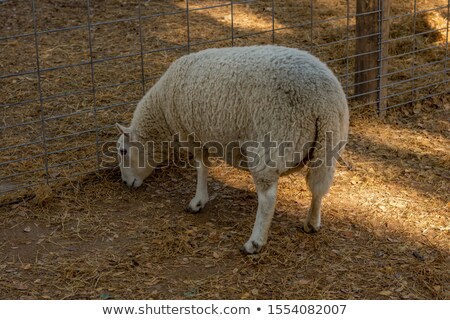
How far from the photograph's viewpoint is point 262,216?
490 centimetres

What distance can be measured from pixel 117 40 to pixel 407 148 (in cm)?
420

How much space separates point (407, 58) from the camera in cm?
845

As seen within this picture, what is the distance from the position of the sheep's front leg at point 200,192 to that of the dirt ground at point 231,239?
0.23 ft

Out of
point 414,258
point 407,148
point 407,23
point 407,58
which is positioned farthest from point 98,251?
point 407,23

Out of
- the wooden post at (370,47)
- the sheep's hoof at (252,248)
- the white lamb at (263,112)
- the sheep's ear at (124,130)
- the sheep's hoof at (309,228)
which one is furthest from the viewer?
the wooden post at (370,47)

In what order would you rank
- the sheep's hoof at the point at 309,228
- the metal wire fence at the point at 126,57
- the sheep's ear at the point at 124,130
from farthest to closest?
the metal wire fence at the point at 126,57
the sheep's ear at the point at 124,130
the sheep's hoof at the point at 309,228

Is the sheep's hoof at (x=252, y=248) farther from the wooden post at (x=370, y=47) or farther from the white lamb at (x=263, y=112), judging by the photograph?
the wooden post at (x=370, y=47)

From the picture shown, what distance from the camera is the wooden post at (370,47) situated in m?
7.07

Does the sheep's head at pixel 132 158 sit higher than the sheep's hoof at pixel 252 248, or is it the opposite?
the sheep's head at pixel 132 158

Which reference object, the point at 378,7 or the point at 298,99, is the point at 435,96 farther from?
the point at 298,99

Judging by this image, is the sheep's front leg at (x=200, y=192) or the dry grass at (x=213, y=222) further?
the sheep's front leg at (x=200, y=192)

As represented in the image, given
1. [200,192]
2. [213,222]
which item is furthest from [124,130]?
[213,222]

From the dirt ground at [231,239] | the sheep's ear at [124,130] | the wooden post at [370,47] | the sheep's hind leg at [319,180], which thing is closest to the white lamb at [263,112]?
the sheep's hind leg at [319,180]

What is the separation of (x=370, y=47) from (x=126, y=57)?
3.05 metres
